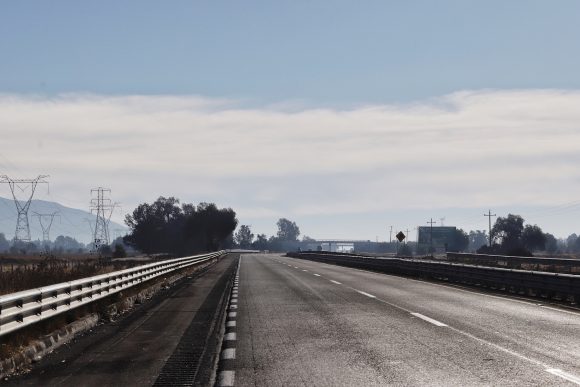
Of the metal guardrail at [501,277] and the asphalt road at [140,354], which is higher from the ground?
the metal guardrail at [501,277]

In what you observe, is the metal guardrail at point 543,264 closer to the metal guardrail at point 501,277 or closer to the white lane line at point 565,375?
the metal guardrail at point 501,277

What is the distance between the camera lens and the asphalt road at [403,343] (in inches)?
350

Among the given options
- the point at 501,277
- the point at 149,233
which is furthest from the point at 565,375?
the point at 149,233

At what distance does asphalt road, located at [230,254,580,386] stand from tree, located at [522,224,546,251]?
177 m

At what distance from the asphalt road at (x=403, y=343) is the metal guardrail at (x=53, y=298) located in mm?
2998

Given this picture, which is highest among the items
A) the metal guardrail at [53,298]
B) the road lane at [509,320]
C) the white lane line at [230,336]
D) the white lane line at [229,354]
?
the metal guardrail at [53,298]

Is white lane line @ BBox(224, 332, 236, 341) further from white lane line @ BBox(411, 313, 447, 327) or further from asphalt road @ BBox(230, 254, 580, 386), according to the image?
white lane line @ BBox(411, 313, 447, 327)

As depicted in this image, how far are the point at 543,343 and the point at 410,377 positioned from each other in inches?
152

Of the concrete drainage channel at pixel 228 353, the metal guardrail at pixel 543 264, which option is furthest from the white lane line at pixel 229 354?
the metal guardrail at pixel 543 264

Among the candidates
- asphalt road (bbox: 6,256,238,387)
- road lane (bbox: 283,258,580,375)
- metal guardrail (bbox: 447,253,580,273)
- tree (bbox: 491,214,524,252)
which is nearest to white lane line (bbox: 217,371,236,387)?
asphalt road (bbox: 6,256,238,387)

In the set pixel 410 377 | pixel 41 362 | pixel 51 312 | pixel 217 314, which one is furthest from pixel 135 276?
pixel 410 377

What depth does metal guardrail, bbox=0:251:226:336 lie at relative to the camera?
32.7 feet

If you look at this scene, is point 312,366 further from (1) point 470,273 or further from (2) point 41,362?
(1) point 470,273

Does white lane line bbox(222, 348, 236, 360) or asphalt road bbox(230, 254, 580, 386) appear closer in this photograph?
asphalt road bbox(230, 254, 580, 386)
